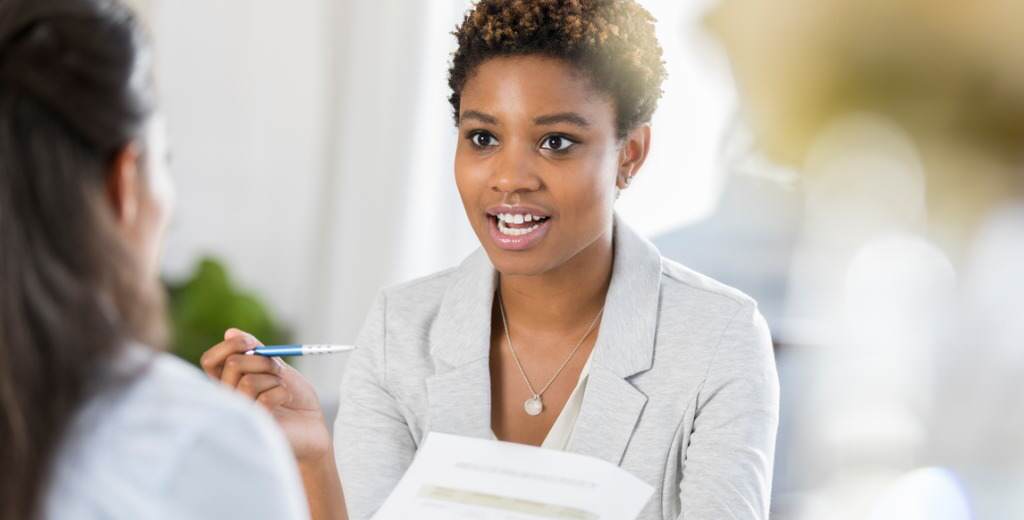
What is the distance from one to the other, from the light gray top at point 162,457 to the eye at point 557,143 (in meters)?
0.86

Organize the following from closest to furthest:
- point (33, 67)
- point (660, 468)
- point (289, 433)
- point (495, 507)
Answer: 1. point (33, 67)
2. point (495, 507)
3. point (289, 433)
4. point (660, 468)

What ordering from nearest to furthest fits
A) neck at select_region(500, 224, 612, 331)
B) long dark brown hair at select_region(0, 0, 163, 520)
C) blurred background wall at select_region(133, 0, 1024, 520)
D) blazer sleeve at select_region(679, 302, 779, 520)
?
blurred background wall at select_region(133, 0, 1024, 520)
long dark brown hair at select_region(0, 0, 163, 520)
blazer sleeve at select_region(679, 302, 779, 520)
neck at select_region(500, 224, 612, 331)

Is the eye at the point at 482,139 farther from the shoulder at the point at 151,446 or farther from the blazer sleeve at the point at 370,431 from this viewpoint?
the shoulder at the point at 151,446

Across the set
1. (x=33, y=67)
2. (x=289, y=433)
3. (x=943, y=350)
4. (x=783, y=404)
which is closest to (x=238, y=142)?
(x=783, y=404)

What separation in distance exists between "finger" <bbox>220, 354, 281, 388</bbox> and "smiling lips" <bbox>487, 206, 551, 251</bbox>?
1.27 ft

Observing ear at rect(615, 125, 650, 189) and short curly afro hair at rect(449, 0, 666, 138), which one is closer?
short curly afro hair at rect(449, 0, 666, 138)

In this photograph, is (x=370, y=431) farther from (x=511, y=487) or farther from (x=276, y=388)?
(x=511, y=487)

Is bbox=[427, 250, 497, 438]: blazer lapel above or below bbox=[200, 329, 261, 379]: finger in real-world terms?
below

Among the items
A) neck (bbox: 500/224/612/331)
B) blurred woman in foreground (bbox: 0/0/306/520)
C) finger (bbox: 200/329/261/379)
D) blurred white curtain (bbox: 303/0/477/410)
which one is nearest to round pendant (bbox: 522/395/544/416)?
neck (bbox: 500/224/612/331)

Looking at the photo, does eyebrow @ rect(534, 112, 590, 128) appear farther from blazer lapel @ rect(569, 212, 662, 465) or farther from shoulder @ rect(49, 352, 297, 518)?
shoulder @ rect(49, 352, 297, 518)

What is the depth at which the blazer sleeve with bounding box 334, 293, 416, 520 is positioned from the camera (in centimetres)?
147

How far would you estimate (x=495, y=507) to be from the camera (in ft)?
3.62

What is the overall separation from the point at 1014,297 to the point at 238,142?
3.67 metres

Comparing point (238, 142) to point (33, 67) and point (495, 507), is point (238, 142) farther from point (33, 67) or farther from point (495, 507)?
point (33, 67)
